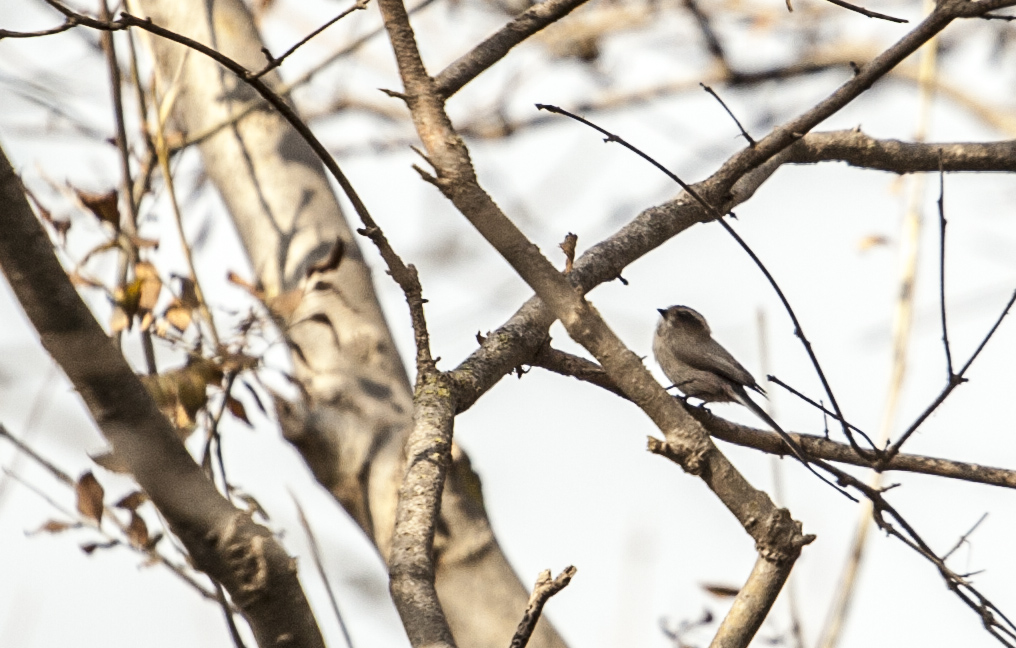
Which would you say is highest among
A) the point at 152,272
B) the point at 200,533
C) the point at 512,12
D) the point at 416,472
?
the point at 512,12

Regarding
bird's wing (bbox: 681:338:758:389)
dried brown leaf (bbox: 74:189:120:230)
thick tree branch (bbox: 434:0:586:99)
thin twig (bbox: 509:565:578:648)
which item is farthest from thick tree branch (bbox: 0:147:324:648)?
bird's wing (bbox: 681:338:758:389)

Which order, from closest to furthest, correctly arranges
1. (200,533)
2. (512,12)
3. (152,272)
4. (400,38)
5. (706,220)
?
1. (200,533)
2. (400,38)
3. (706,220)
4. (152,272)
5. (512,12)

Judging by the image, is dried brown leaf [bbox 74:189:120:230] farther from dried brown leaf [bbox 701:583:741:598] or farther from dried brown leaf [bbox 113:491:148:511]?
dried brown leaf [bbox 701:583:741:598]

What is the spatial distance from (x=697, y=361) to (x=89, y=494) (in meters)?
2.24

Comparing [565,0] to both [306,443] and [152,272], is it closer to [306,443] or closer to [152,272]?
[152,272]

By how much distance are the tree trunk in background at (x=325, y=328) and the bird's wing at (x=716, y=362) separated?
3.66ft

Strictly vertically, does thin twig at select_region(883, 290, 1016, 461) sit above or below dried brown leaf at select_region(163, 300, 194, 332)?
below

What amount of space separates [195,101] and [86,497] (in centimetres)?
183

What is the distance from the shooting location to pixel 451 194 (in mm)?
1630

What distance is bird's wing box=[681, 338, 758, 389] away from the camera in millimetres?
3564

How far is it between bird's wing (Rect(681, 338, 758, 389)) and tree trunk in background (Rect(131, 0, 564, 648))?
1117mm

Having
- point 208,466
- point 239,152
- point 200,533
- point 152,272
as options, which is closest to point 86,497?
point 208,466

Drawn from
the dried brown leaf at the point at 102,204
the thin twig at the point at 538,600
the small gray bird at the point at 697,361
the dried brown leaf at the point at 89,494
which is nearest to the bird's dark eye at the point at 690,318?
the small gray bird at the point at 697,361

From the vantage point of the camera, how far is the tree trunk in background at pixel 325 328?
2938mm
